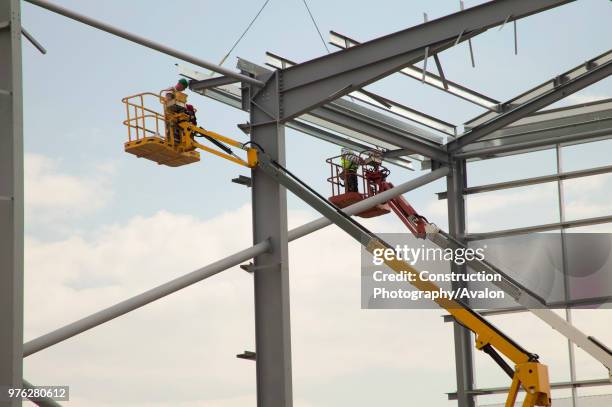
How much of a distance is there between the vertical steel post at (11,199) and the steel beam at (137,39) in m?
1.24

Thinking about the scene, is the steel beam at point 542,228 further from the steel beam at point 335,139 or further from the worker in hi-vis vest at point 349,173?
the worker in hi-vis vest at point 349,173

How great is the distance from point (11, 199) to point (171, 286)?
14.2 feet

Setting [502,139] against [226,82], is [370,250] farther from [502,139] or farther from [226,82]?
[502,139]

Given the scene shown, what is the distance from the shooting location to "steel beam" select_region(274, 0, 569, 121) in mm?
19844

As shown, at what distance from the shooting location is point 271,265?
21828 mm

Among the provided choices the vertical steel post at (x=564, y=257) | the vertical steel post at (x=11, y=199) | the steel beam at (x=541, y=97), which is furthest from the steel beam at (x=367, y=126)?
the vertical steel post at (x=11, y=199)

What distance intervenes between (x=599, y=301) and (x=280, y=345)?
1056 centimetres

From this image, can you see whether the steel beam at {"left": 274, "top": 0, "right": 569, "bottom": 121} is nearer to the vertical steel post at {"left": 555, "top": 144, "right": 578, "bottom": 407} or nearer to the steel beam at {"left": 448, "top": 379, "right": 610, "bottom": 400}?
the vertical steel post at {"left": 555, "top": 144, "right": 578, "bottom": 407}

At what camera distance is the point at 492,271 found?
26406mm

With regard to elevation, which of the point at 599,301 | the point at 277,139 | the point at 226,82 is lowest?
the point at 599,301

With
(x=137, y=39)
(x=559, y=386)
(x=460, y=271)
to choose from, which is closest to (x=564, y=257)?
(x=460, y=271)

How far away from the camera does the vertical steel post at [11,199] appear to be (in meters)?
16.4

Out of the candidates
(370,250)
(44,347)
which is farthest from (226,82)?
(44,347)

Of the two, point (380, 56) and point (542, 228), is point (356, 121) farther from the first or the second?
point (542, 228)
